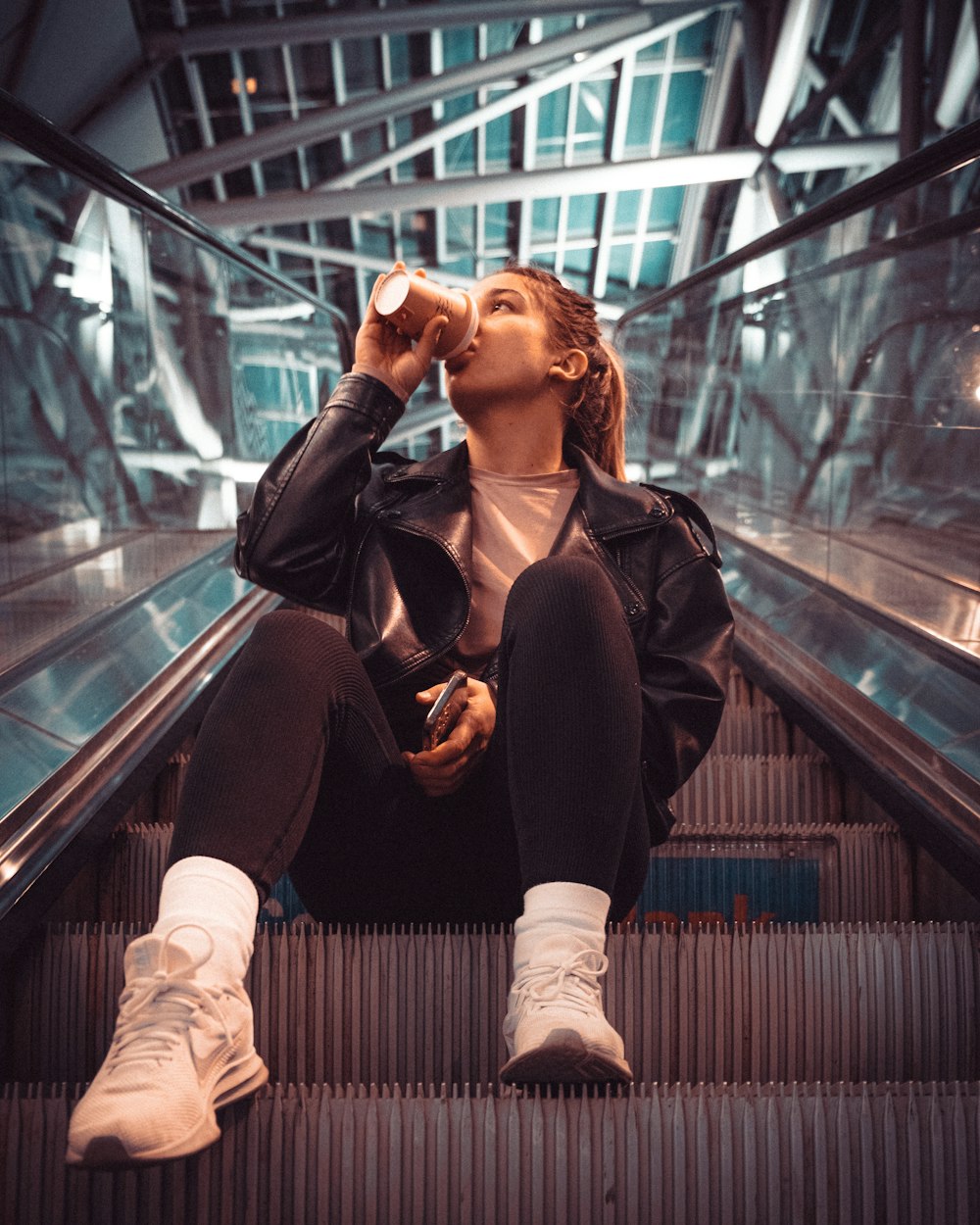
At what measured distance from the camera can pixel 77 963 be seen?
6.22ft

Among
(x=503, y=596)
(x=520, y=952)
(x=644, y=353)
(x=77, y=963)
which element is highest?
(x=503, y=596)

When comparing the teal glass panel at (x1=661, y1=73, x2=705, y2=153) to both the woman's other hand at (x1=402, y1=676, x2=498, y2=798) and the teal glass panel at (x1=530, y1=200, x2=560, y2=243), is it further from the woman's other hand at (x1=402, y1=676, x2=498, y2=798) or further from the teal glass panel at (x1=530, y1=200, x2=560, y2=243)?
the woman's other hand at (x1=402, y1=676, x2=498, y2=798)

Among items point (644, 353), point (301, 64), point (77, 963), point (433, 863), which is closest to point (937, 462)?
point (433, 863)

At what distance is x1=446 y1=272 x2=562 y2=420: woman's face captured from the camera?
235 centimetres

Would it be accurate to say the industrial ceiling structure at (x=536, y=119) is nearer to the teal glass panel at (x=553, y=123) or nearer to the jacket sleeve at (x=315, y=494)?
the teal glass panel at (x=553, y=123)

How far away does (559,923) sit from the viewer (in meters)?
1.61

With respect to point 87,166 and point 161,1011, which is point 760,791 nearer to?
point 161,1011

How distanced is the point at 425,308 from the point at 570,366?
0.38m

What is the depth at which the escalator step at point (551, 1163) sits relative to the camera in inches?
55.1

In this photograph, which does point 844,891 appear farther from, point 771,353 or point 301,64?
point 301,64

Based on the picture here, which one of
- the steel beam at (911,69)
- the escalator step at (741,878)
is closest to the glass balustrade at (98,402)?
the escalator step at (741,878)

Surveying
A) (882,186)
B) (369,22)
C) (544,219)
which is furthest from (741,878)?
(544,219)

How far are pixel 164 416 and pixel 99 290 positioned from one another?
2.46ft

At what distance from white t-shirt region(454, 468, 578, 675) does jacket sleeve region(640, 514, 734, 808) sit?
0.83ft
